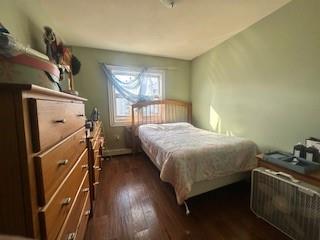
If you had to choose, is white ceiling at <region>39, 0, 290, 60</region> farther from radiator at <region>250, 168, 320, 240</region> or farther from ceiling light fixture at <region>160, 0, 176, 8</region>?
radiator at <region>250, 168, 320, 240</region>

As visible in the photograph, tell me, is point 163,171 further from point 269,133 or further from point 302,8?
point 302,8

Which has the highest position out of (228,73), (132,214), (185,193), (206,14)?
(206,14)

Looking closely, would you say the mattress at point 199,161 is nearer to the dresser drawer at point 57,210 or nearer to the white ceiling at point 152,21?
the dresser drawer at point 57,210

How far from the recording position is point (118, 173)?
9.05 ft

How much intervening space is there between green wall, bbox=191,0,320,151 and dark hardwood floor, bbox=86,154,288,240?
97 centimetres

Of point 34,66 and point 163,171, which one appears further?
point 163,171

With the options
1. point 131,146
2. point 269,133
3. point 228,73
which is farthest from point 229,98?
point 131,146

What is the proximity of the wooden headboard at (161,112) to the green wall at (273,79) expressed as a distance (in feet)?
3.42

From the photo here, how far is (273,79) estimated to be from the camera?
214 centimetres

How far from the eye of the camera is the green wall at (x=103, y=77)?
3.30m

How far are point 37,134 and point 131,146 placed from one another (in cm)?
320

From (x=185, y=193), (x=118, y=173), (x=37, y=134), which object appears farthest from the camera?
(x=118, y=173)

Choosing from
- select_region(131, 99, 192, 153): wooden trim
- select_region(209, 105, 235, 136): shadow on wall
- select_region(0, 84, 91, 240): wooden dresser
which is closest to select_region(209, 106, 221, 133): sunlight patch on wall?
select_region(209, 105, 235, 136): shadow on wall

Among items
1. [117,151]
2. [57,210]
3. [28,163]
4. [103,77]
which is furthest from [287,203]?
[103,77]
